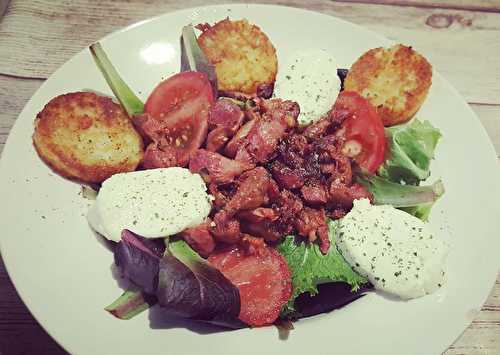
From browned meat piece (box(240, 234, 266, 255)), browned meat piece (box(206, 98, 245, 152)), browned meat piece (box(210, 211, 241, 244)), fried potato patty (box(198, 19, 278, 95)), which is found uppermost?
fried potato patty (box(198, 19, 278, 95))

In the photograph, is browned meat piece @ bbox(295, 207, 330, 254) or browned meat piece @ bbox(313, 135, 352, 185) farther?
browned meat piece @ bbox(313, 135, 352, 185)

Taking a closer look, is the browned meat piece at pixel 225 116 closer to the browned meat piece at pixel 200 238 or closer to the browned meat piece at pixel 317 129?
the browned meat piece at pixel 317 129

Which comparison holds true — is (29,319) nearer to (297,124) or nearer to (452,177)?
(297,124)

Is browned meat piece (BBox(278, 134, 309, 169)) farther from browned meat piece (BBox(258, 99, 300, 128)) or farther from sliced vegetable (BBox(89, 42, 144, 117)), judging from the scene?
sliced vegetable (BBox(89, 42, 144, 117))

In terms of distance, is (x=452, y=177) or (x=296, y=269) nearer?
(x=296, y=269)

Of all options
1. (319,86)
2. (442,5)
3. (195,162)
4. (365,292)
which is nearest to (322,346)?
(365,292)

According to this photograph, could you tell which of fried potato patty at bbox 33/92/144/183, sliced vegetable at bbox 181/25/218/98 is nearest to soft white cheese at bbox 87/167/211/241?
fried potato patty at bbox 33/92/144/183
